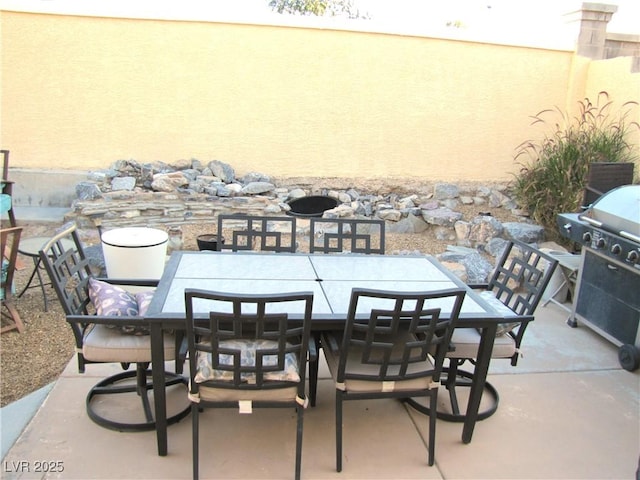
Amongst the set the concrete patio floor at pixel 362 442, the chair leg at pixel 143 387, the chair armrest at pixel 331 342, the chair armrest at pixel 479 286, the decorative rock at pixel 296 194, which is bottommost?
the concrete patio floor at pixel 362 442

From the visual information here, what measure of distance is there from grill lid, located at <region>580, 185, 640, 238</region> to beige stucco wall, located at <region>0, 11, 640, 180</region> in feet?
8.88

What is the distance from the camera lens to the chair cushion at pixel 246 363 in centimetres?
222

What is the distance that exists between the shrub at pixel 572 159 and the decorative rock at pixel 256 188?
2.98 m

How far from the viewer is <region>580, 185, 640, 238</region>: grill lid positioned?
338 centimetres

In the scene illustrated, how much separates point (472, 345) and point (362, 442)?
2.42ft

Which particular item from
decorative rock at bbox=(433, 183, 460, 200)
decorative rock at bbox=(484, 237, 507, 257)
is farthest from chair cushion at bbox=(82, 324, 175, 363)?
decorative rock at bbox=(433, 183, 460, 200)

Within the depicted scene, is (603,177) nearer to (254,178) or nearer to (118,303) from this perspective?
(254,178)

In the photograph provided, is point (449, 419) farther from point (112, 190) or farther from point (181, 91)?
point (181, 91)

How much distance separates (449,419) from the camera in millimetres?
2812

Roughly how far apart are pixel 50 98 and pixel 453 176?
4.99 meters

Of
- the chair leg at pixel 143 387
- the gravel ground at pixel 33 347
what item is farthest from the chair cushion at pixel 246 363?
the gravel ground at pixel 33 347

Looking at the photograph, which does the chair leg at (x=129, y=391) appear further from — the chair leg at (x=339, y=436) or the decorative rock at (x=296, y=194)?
the decorative rock at (x=296, y=194)

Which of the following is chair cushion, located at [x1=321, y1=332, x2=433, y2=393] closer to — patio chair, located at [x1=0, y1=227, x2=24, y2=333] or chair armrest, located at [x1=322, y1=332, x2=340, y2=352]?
chair armrest, located at [x1=322, y1=332, x2=340, y2=352]

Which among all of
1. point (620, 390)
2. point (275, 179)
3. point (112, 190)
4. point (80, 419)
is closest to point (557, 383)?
point (620, 390)
